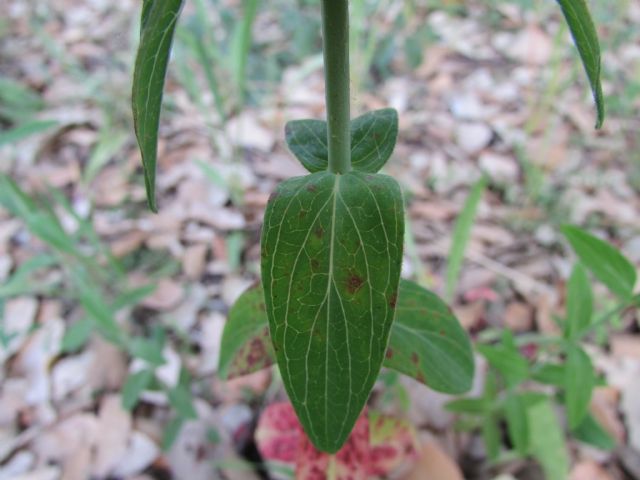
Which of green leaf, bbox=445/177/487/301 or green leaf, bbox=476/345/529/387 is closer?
green leaf, bbox=476/345/529/387

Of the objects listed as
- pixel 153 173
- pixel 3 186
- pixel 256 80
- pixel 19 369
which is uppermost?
pixel 153 173

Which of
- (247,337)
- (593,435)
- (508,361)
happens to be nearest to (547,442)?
(593,435)

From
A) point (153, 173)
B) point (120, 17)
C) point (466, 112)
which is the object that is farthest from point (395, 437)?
point (120, 17)

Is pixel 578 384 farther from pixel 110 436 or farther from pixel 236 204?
pixel 236 204

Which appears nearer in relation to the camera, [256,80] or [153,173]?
[153,173]

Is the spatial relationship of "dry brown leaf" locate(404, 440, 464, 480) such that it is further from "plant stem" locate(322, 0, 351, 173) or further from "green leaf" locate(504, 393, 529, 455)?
"plant stem" locate(322, 0, 351, 173)

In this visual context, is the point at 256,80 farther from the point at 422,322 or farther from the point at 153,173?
the point at 153,173

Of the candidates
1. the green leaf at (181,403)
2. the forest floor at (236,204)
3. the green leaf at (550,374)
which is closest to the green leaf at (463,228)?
the forest floor at (236,204)

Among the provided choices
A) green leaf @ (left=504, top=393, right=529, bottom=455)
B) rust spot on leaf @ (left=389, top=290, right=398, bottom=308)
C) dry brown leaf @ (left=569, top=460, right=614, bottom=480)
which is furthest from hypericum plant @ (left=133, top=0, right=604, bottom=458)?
dry brown leaf @ (left=569, top=460, right=614, bottom=480)
